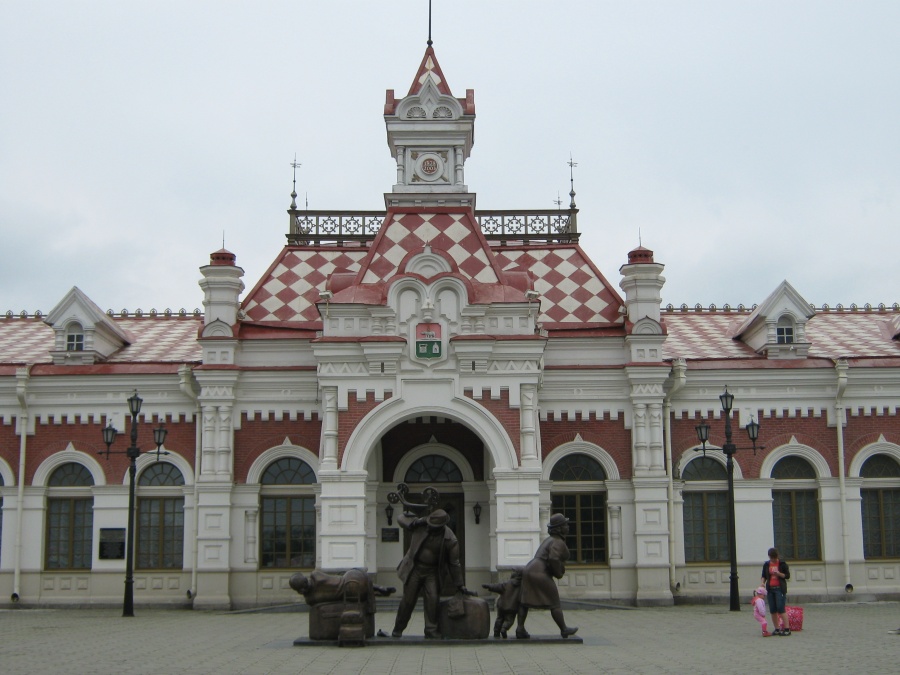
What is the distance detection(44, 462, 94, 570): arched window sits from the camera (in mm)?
27812

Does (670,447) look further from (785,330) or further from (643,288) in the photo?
(785,330)

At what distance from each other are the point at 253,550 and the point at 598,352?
32.1 feet

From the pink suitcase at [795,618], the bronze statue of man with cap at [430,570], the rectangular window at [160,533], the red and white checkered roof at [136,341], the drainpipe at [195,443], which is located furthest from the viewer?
the red and white checkered roof at [136,341]

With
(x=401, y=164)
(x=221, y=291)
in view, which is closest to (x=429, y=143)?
(x=401, y=164)

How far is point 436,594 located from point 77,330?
53.8ft

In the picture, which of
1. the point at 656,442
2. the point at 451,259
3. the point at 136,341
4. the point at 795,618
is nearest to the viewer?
the point at 795,618

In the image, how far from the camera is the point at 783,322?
96.9 feet

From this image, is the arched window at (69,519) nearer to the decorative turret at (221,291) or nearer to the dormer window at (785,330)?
the decorative turret at (221,291)

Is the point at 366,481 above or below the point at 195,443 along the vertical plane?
below

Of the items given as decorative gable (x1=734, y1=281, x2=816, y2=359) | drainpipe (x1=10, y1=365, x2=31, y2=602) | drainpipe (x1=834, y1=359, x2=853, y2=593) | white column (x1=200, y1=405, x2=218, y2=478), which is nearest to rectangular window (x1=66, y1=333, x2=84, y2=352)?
drainpipe (x1=10, y1=365, x2=31, y2=602)

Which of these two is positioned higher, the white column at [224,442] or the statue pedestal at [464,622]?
the white column at [224,442]

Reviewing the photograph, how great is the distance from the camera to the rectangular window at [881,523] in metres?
28.0

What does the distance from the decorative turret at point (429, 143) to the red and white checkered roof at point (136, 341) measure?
696 cm

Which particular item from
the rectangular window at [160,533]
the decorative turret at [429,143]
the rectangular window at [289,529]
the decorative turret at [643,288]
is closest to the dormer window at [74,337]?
the rectangular window at [160,533]
